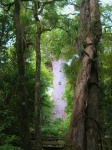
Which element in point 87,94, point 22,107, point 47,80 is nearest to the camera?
point 22,107

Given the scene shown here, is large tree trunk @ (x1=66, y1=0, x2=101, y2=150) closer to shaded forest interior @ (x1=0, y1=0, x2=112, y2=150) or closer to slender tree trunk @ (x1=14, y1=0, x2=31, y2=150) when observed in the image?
shaded forest interior @ (x1=0, y1=0, x2=112, y2=150)

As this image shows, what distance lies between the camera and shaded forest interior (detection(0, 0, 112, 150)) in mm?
6914

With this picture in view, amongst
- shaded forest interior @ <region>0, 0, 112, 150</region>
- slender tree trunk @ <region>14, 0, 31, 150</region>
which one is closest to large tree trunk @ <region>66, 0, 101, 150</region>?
shaded forest interior @ <region>0, 0, 112, 150</region>

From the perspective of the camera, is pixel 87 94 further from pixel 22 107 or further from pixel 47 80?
pixel 47 80

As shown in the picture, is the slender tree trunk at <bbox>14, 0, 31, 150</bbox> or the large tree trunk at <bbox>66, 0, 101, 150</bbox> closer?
the slender tree trunk at <bbox>14, 0, 31, 150</bbox>

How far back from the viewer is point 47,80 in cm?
1313

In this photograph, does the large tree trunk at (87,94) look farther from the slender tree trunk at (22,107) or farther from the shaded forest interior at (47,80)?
the slender tree trunk at (22,107)

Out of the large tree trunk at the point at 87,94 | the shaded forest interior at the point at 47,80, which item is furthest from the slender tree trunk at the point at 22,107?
the large tree trunk at the point at 87,94

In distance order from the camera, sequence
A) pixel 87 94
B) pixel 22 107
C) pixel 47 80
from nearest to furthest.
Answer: pixel 22 107
pixel 87 94
pixel 47 80

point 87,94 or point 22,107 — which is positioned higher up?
point 87,94

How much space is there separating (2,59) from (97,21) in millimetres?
4068

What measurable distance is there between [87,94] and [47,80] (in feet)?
18.2

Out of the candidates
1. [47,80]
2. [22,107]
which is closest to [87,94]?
[22,107]

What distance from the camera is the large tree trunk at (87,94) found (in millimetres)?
6910
